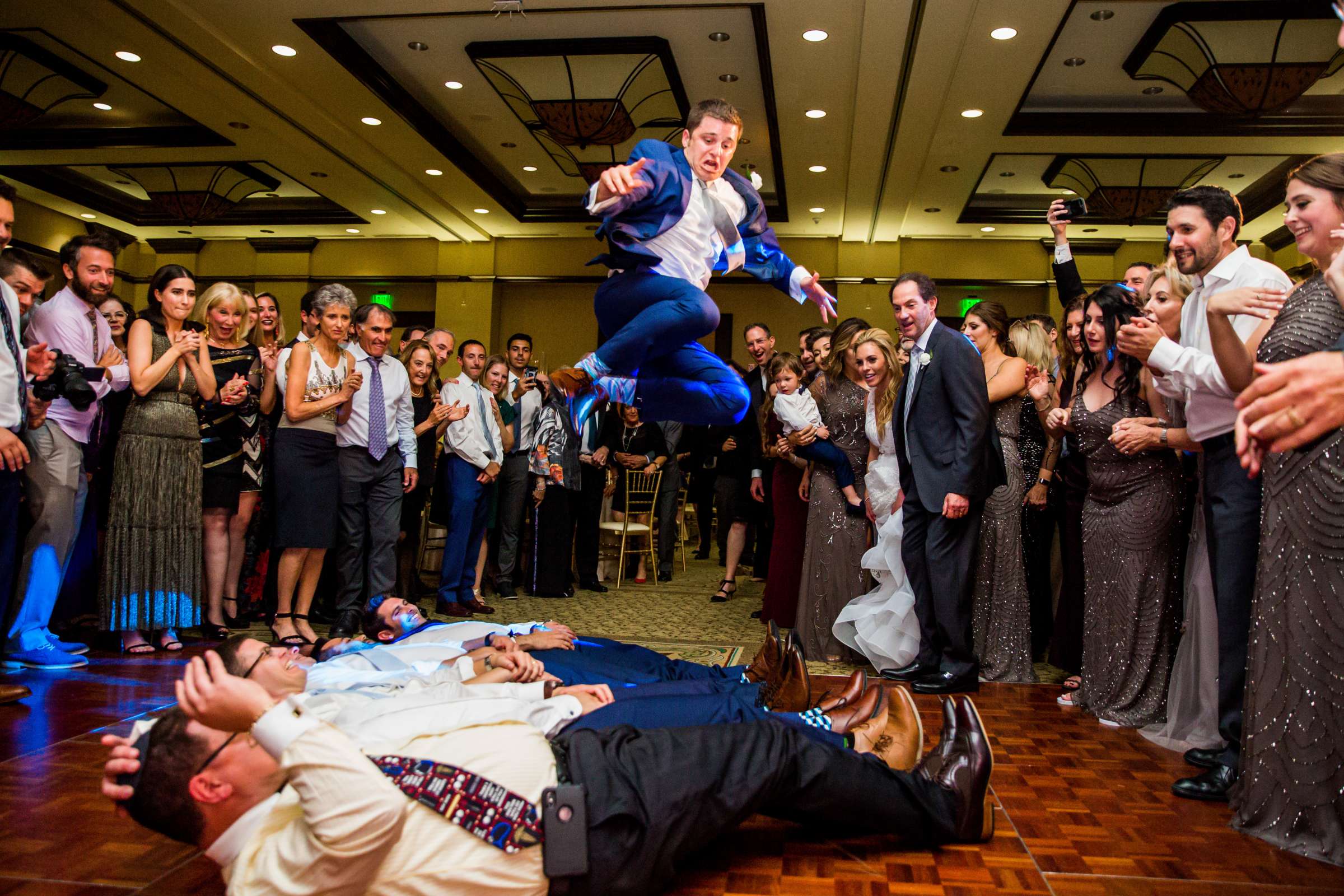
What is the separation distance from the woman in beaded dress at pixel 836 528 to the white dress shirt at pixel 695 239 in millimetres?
1460

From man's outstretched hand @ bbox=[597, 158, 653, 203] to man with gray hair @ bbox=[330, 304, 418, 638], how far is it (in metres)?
2.16

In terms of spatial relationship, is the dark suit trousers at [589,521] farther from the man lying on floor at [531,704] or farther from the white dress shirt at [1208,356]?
the white dress shirt at [1208,356]

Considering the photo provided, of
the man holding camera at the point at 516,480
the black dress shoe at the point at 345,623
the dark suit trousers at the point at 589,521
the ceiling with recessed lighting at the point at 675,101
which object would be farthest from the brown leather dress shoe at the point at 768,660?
the ceiling with recessed lighting at the point at 675,101

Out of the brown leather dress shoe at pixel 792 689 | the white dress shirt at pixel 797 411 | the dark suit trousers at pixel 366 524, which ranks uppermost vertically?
the white dress shirt at pixel 797 411

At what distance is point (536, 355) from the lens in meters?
13.6

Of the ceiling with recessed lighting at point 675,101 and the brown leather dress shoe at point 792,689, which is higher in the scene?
the ceiling with recessed lighting at point 675,101

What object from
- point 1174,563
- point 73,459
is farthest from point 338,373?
point 1174,563

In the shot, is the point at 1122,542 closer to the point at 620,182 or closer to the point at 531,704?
the point at 620,182

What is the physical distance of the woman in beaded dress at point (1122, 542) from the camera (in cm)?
319

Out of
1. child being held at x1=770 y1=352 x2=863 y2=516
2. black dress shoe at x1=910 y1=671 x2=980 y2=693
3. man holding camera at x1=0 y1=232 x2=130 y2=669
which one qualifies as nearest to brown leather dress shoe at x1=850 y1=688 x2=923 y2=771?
black dress shoe at x1=910 y1=671 x2=980 y2=693

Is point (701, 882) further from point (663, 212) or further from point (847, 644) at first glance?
point (847, 644)

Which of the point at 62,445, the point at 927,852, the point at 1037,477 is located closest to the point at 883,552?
the point at 1037,477

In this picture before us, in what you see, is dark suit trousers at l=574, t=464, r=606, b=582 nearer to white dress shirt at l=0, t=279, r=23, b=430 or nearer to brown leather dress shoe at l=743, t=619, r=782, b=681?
brown leather dress shoe at l=743, t=619, r=782, b=681

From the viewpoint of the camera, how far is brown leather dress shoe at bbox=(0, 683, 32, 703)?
10.0ft
